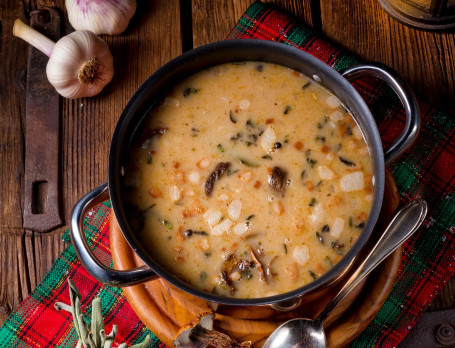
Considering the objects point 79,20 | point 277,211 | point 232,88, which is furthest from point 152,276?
point 79,20

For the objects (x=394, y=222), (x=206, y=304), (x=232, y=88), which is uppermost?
(x=232, y=88)

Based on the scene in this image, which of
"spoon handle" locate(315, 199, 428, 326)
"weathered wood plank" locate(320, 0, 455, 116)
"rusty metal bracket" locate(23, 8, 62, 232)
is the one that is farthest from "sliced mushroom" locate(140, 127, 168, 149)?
"weathered wood plank" locate(320, 0, 455, 116)

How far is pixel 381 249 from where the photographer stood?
172cm

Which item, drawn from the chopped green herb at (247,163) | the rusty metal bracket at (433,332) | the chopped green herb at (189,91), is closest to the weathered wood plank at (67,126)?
the chopped green herb at (189,91)

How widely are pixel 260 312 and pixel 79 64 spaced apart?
1039 mm

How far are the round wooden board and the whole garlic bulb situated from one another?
575 mm

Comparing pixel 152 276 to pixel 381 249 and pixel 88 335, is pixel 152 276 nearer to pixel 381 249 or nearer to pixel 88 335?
pixel 88 335

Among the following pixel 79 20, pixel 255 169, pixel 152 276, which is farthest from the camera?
pixel 79 20

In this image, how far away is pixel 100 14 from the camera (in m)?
2.12

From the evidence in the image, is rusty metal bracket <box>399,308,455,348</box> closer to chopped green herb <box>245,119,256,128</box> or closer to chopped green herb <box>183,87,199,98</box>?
chopped green herb <box>245,119,256,128</box>

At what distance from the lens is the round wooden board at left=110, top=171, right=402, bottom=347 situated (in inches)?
69.9

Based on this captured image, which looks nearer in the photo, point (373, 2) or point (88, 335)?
point (88, 335)

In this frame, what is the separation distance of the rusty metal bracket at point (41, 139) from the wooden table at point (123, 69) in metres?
0.03

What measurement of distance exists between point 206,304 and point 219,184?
13.8 inches
